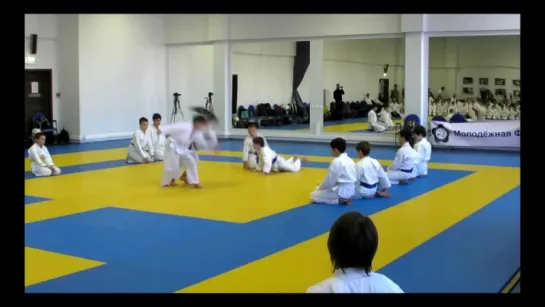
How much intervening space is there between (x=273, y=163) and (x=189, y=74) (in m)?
10.5

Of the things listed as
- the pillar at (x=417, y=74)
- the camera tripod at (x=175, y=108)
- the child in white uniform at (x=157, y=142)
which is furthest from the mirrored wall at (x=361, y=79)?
the child in white uniform at (x=157, y=142)

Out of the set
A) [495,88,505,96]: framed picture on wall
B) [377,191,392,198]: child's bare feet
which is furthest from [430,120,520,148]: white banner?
[495,88,505,96]: framed picture on wall

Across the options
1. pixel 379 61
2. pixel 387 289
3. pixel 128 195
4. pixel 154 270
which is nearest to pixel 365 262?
pixel 387 289

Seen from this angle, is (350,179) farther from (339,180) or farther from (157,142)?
(157,142)

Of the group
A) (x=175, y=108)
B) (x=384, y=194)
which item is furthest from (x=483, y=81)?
(x=384, y=194)

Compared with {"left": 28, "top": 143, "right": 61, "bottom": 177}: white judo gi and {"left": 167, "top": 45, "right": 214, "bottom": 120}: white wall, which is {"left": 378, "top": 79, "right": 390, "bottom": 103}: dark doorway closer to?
{"left": 167, "top": 45, "right": 214, "bottom": 120}: white wall

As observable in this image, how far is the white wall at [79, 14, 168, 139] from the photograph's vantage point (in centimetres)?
1734

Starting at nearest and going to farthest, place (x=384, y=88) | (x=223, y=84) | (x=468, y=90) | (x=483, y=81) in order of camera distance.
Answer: (x=223, y=84)
(x=483, y=81)
(x=468, y=90)
(x=384, y=88)

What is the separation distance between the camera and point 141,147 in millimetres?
12664

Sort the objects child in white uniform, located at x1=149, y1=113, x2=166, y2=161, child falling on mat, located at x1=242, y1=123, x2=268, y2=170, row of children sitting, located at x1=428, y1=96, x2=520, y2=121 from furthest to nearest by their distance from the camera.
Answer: row of children sitting, located at x1=428, y1=96, x2=520, y2=121
child in white uniform, located at x1=149, y1=113, x2=166, y2=161
child falling on mat, located at x1=242, y1=123, x2=268, y2=170

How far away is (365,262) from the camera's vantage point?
269 cm

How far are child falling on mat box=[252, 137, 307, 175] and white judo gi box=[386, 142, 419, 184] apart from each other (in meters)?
1.99
